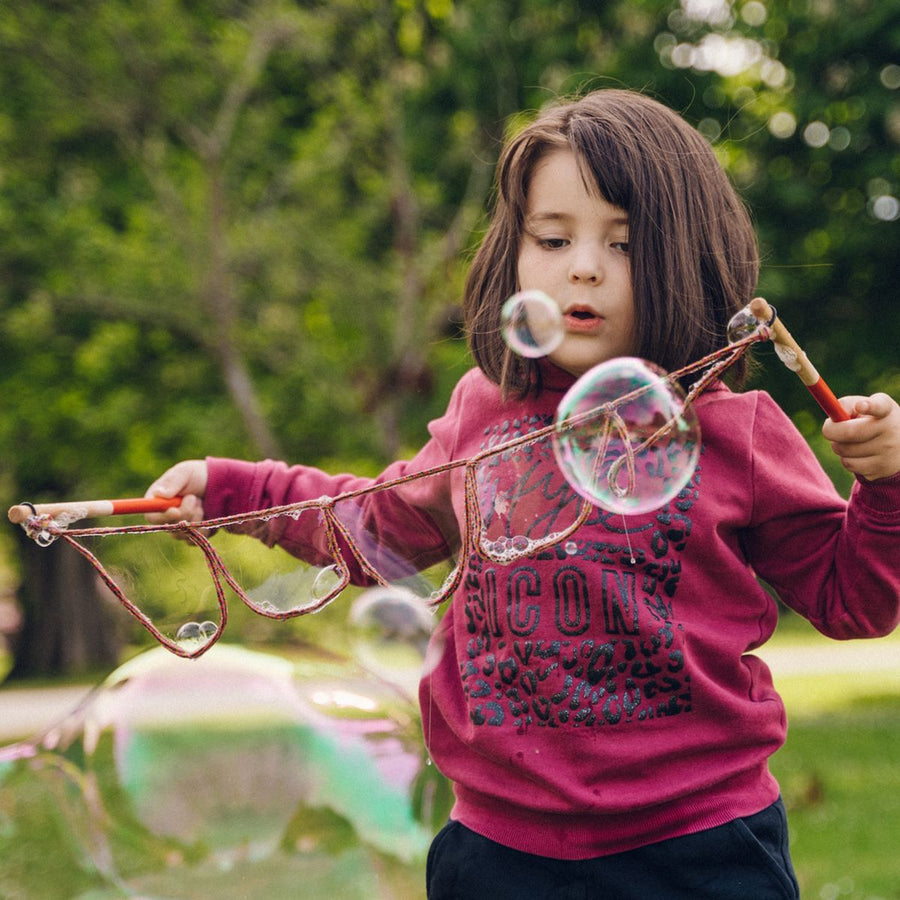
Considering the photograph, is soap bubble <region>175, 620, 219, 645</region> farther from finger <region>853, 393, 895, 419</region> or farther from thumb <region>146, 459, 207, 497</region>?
finger <region>853, 393, 895, 419</region>

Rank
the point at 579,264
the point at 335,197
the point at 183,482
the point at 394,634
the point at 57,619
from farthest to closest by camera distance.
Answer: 1. the point at 57,619
2. the point at 335,197
3. the point at 394,634
4. the point at 183,482
5. the point at 579,264

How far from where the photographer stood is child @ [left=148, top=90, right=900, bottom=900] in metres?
1.70

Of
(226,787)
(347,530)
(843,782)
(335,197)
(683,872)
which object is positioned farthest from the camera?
(335,197)

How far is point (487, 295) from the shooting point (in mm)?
2098

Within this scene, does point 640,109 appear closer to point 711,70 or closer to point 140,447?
point 711,70

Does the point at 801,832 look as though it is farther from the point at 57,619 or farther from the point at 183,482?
the point at 57,619

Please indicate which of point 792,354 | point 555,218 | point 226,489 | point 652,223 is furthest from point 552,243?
point 226,489

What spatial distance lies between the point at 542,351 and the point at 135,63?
7490mm

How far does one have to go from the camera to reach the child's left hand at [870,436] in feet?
5.39

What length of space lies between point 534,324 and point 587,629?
1.50 ft

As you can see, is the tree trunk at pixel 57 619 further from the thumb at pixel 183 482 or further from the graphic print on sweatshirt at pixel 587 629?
the graphic print on sweatshirt at pixel 587 629

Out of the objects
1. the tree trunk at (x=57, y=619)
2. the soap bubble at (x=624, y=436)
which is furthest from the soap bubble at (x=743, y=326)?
the tree trunk at (x=57, y=619)

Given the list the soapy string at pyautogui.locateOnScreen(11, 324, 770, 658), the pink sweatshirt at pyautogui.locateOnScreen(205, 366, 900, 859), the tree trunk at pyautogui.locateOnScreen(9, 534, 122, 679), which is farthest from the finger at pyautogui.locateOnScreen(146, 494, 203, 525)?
the tree trunk at pyautogui.locateOnScreen(9, 534, 122, 679)

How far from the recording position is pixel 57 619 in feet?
45.8
